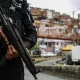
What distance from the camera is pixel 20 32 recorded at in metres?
3.05

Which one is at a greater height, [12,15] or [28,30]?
[12,15]

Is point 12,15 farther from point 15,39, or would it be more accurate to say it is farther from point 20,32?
point 15,39

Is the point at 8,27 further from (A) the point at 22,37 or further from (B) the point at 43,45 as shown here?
(B) the point at 43,45

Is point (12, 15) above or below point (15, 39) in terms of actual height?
above

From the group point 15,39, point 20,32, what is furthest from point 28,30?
point 15,39

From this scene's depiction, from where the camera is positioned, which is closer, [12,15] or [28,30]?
[12,15]

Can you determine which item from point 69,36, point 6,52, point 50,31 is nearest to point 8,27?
point 6,52

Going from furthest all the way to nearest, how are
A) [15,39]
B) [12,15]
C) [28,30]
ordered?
[28,30] → [12,15] → [15,39]

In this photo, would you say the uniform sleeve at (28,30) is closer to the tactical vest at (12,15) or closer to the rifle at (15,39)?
the tactical vest at (12,15)

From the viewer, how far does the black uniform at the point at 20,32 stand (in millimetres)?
2938

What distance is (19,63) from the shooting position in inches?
119

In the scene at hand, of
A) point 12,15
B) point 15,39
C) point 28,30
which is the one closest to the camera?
point 15,39

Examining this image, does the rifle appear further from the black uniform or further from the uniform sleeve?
the uniform sleeve

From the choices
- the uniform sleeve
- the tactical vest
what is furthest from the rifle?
the uniform sleeve
